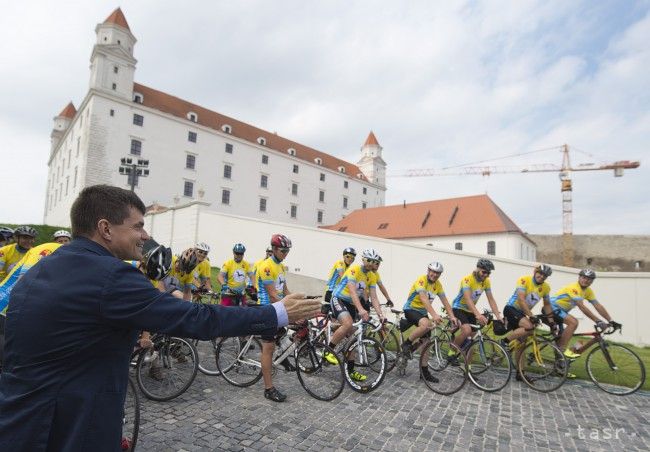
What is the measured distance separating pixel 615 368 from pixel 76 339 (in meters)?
8.79

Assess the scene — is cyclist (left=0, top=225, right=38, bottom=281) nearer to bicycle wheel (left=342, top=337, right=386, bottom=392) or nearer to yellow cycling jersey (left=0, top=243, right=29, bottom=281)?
yellow cycling jersey (left=0, top=243, right=29, bottom=281)

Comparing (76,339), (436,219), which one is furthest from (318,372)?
(436,219)

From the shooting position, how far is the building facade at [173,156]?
4219 centimetres

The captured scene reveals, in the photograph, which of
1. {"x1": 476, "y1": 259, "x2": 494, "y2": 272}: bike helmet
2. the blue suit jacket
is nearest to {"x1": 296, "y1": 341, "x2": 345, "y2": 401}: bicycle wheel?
{"x1": 476, "y1": 259, "x2": 494, "y2": 272}: bike helmet

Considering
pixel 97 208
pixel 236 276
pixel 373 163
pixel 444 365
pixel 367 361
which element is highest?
pixel 373 163

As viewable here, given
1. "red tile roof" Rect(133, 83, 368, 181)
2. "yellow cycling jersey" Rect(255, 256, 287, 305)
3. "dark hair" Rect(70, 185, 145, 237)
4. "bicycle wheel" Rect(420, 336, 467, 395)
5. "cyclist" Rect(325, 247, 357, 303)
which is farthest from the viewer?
"red tile roof" Rect(133, 83, 368, 181)

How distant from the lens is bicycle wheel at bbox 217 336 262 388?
6.29 m

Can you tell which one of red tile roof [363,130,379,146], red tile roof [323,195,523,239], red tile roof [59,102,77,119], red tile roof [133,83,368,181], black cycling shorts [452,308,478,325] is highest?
red tile roof [363,130,379,146]

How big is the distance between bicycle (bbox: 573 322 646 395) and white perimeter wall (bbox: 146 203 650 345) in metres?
9.41

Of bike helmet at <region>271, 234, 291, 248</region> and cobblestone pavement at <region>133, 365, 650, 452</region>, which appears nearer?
cobblestone pavement at <region>133, 365, 650, 452</region>

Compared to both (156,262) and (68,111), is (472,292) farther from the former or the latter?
(68,111)

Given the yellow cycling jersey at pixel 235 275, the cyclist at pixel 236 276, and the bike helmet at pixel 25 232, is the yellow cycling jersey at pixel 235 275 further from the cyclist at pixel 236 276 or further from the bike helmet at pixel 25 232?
the bike helmet at pixel 25 232

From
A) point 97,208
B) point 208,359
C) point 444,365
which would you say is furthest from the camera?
point 208,359

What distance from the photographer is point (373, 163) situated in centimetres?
7988
